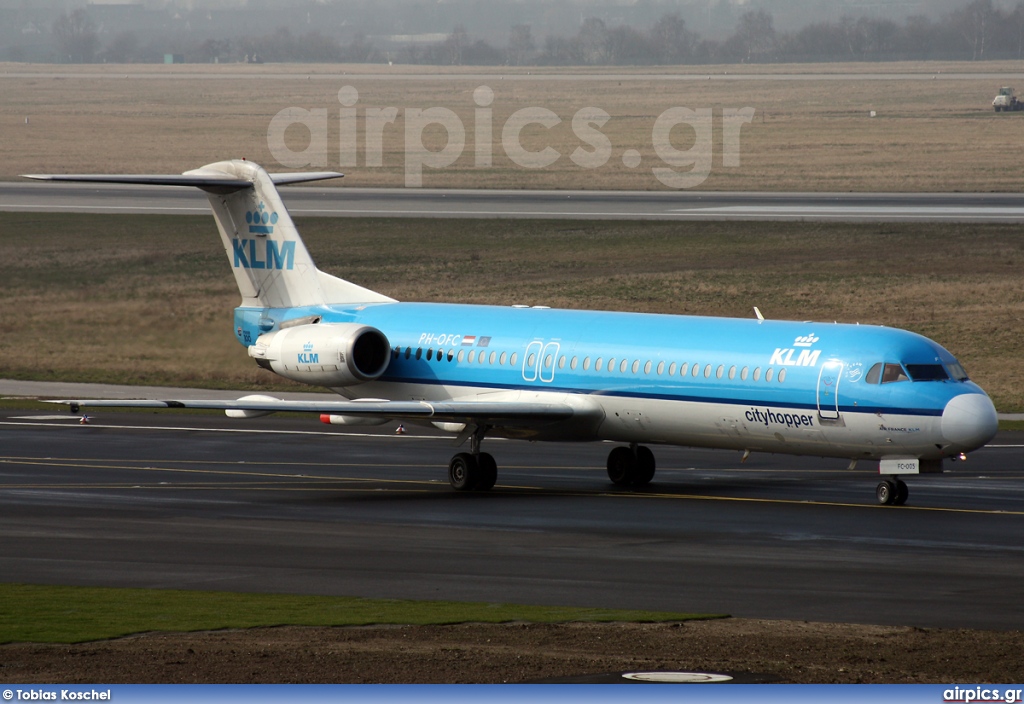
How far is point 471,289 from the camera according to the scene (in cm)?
6269

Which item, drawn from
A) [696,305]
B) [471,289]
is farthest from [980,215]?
[471,289]

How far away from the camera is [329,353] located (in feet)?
110

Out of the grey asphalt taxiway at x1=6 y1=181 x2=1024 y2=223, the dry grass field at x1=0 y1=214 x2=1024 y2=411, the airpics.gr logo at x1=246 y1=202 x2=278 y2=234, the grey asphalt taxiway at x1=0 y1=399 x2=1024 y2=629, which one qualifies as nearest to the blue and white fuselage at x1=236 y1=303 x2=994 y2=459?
the grey asphalt taxiway at x1=0 y1=399 x2=1024 y2=629

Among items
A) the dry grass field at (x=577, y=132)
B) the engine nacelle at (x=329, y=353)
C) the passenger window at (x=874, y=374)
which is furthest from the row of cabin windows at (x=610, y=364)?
the dry grass field at (x=577, y=132)

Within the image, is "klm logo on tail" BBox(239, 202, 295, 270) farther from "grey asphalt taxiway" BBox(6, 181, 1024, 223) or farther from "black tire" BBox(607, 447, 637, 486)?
"grey asphalt taxiway" BBox(6, 181, 1024, 223)

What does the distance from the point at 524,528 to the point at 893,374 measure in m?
6.81

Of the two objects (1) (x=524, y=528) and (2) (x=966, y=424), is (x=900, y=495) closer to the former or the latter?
(2) (x=966, y=424)

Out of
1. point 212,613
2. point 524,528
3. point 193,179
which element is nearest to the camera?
point 212,613

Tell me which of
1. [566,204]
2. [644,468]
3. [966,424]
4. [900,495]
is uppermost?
[566,204]

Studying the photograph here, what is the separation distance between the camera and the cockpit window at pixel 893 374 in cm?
2811

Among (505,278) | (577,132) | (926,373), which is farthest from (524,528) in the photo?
(577,132)

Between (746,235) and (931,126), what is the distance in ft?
191

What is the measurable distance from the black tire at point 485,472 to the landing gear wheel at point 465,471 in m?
0.06

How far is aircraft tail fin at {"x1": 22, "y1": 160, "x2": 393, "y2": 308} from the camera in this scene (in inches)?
1436
